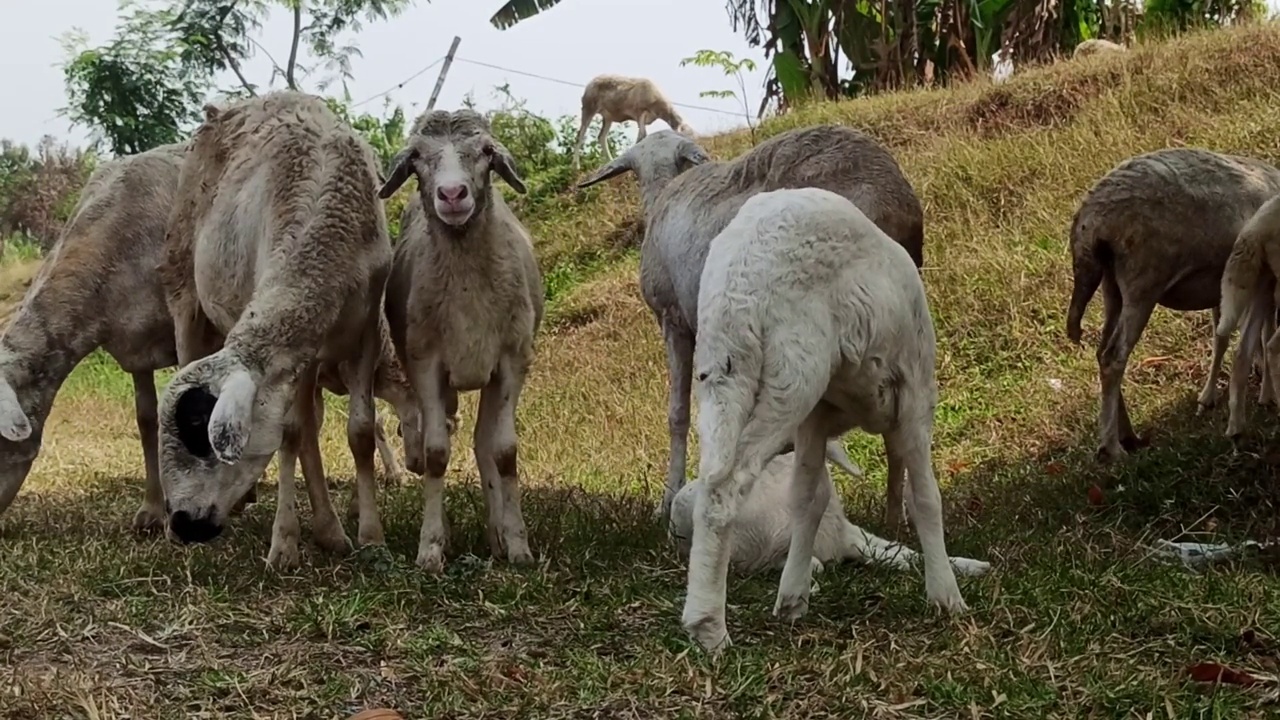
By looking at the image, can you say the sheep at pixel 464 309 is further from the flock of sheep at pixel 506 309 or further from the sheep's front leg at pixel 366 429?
the sheep's front leg at pixel 366 429

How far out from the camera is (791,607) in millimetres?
4301

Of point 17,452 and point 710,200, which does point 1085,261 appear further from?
point 17,452

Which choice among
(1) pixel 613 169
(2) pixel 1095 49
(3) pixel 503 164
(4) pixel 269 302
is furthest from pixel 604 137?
(4) pixel 269 302

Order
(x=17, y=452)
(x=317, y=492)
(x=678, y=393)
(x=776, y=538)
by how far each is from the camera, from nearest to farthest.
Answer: (x=776, y=538) < (x=317, y=492) < (x=17, y=452) < (x=678, y=393)

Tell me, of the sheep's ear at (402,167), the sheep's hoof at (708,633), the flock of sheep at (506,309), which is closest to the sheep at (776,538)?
the flock of sheep at (506,309)

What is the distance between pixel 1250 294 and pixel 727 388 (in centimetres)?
342

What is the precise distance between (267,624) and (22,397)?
2.84 m

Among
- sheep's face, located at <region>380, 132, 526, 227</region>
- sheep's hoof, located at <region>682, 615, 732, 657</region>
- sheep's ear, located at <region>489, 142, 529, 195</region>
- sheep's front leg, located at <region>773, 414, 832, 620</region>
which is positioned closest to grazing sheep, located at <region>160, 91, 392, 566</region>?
sheep's face, located at <region>380, 132, 526, 227</region>

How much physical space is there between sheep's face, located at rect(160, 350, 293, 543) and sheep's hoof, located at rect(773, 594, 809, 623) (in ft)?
6.45

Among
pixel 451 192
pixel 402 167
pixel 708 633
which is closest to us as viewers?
pixel 708 633

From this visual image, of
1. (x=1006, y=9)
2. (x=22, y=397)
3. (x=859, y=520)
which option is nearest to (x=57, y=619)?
(x=22, y=397)

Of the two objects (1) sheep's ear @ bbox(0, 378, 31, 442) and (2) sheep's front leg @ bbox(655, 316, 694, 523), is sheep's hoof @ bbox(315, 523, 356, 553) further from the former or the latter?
(2) sheep's front leg @ bbox(655, 316, 694, 523)

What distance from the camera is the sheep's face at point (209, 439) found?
188 inches

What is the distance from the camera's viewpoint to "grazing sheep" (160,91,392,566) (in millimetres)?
4918
